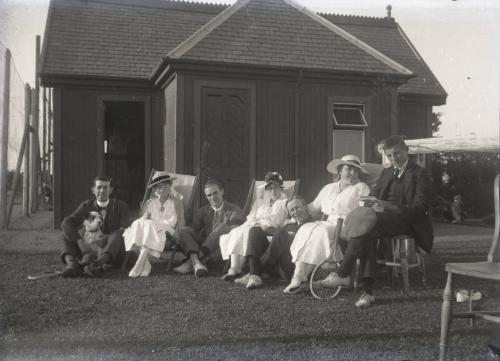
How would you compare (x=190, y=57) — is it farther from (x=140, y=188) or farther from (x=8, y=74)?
(x=140, y=188)

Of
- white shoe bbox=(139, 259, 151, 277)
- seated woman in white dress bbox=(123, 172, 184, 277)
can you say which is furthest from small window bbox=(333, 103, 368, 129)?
white shoe bbox=(139, 259, 151, 277)

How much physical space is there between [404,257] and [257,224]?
5.61ft

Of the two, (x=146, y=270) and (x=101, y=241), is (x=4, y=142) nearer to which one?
(x=101, y=241)

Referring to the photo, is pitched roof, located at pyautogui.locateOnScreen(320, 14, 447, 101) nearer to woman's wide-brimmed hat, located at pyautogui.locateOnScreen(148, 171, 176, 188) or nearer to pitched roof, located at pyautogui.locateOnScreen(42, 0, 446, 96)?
pitched roof, located at pyautogui.locateOnScreen(42, 0, 446, 96)

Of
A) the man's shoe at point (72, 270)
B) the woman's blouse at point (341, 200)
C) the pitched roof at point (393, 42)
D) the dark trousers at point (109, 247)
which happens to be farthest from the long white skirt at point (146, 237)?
the pitched roof at point (393, 42)

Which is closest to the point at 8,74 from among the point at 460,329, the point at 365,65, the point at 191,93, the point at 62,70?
the point at 62,70

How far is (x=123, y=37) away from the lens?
1199 centimetres

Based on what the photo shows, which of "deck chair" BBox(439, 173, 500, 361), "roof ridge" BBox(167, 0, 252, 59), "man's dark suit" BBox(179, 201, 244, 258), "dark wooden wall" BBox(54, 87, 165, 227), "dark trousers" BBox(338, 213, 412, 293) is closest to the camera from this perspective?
"deck chair" BBox(439, 173, 500, 361)

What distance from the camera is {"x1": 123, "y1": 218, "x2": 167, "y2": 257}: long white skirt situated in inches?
234

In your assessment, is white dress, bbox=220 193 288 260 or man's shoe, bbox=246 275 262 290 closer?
man's shoe, bbox=246 275 262 290

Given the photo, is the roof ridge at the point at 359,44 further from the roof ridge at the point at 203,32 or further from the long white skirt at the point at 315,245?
the long white skirt at the point at 315,245

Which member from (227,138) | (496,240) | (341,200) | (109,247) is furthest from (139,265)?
(227,138)

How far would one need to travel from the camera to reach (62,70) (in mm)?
10633

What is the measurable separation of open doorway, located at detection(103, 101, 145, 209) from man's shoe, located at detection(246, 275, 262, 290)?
30.4ft
